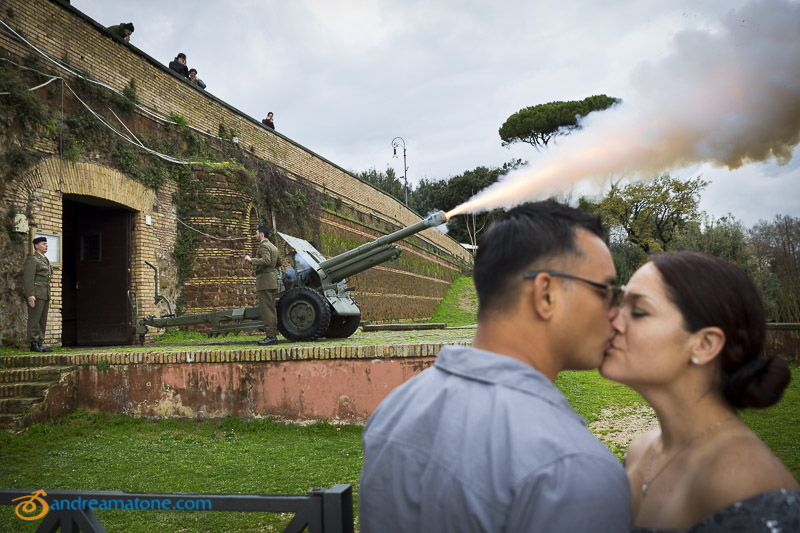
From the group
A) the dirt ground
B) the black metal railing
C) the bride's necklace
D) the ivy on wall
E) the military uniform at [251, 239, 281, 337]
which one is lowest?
the dirt ground

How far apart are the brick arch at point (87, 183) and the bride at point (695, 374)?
36.2ft

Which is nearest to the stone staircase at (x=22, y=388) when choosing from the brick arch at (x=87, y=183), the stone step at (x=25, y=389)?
the stone step at (x=25, y=389)

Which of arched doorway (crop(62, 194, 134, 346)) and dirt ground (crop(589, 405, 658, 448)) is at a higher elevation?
arched doorway (crop(62, 194, 134, 346))

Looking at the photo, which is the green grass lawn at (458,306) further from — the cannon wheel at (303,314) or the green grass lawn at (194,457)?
the green grass lawn at (194,457)

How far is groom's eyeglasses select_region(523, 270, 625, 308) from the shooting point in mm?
1272

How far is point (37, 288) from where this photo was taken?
951cm

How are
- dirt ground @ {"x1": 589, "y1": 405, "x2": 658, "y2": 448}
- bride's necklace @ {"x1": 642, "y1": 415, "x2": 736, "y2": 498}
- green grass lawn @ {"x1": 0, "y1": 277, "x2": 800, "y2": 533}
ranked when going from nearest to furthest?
bride's necklace @ {"x1": 642, "y1": 415, "x2": 736, "y2": 498} < green grass lawn @ {"x1": 0, "y1": 277, "x2": 800, "y2": 533} < dirt ground @ {"x1": 589, "y1": 405, "x2": 658, "y2": 448}

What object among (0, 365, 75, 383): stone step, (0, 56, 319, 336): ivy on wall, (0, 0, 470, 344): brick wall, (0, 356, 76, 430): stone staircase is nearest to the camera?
(0, 356, 76, 430): stone staircase

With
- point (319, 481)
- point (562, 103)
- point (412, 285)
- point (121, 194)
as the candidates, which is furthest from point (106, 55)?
point (562, 103)

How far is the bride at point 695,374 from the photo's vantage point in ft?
4.27

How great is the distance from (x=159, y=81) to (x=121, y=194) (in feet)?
11.3

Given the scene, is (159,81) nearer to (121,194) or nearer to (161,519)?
(121,194)

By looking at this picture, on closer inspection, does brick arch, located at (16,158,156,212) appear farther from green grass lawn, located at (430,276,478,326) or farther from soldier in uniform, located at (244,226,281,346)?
green grass lawn, located at (430,276,478,326)

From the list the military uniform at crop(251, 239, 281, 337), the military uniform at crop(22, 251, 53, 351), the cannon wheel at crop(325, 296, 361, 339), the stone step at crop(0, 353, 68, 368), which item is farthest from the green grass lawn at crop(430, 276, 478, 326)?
the stone step at crop(0, 353, 68, 368)
